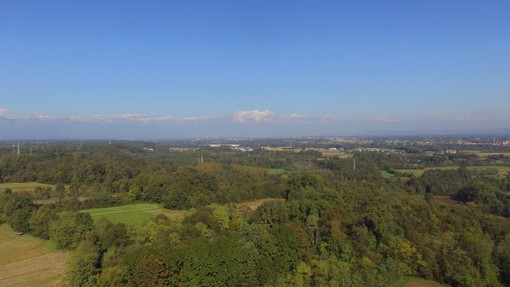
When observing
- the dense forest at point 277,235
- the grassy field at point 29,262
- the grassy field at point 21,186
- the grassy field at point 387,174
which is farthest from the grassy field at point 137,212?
the grassy field at point 387,174

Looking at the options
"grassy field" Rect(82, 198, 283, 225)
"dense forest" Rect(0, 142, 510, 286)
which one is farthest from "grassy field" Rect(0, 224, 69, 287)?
"grassy field" Rect(82, 198, 283, 225)

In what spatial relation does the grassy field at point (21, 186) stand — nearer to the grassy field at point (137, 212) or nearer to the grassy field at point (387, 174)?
the grassy field at point (137, 212)

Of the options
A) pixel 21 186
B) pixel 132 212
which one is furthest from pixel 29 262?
pixel 21 186

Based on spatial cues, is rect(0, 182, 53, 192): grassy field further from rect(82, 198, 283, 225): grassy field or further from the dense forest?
rect(82, 198, 283, 225): grassy field

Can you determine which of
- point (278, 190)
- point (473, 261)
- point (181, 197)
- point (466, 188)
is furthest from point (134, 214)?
point (466, 188)

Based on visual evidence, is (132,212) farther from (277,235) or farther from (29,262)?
(277,235)
